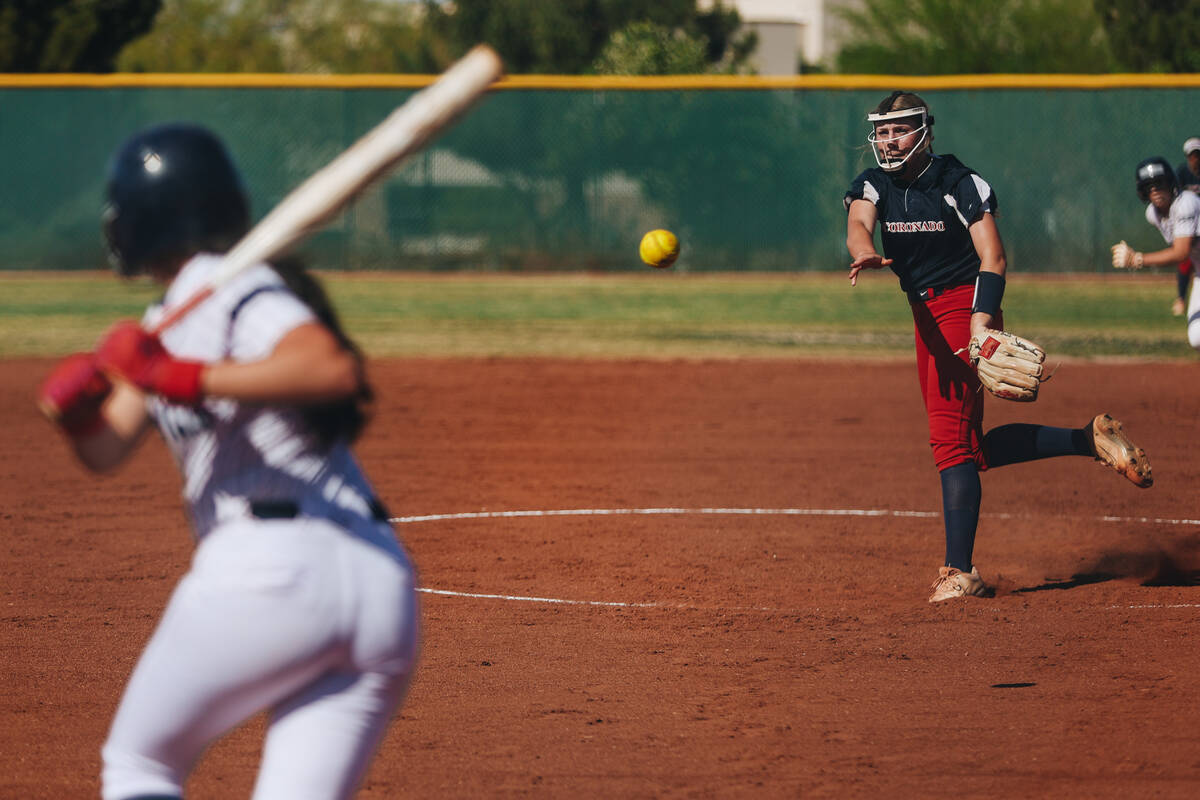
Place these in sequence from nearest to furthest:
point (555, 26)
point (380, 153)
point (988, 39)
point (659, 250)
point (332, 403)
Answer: point (332, 403)
point (380, 153)
point (659, 250)
point (555, 26)
point (988, 39)

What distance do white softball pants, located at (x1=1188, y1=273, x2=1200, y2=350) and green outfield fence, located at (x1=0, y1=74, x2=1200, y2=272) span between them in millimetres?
11847

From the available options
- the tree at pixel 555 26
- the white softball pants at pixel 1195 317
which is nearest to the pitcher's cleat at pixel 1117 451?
the white softball pants at pixel 1195 317

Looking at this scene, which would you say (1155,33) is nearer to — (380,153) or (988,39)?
(988,39)

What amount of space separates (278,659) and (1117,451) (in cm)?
512

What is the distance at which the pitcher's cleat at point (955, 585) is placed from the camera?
7.05m

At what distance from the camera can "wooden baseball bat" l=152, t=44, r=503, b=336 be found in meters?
A: 3.07

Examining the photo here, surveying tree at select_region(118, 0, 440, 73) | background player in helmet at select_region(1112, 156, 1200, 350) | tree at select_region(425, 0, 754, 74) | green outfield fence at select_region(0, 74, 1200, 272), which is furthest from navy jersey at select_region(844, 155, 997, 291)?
tree at select_region(118, 0, 440, 73)

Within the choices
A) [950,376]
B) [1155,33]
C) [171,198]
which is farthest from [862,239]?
[1155,33]

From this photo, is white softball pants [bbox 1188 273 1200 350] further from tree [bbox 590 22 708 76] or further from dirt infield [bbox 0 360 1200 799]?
tree [bbox 590 22 708 76]

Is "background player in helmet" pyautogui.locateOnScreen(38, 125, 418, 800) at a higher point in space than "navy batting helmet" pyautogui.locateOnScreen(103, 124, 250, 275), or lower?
lower

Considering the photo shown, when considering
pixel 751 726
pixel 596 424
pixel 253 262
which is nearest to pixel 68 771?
pixel 751 726

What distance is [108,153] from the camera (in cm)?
2364

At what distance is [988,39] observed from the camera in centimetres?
4372

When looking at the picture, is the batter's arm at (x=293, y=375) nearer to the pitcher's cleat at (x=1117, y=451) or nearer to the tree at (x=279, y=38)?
the pitcher's cleat at (x=1117, y=451)
